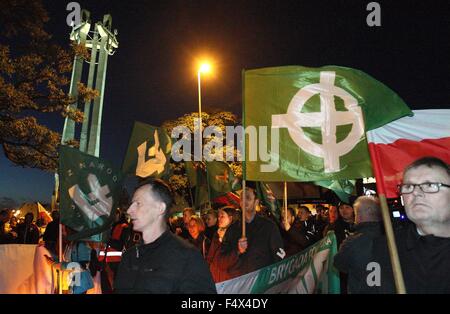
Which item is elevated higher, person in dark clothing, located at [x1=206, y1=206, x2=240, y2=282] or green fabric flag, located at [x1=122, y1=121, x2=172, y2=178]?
green fabric flag, located at [x1=122, y1=121, x2=172, y2=178]

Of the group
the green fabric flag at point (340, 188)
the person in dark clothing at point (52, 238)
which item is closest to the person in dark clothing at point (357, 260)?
the green fabric flag at point (340, 188)

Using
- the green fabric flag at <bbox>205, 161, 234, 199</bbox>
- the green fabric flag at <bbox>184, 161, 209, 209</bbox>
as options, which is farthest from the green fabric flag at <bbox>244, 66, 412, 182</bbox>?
the green fabric flag at <bbox>184, 161, 209, 209</bbox>

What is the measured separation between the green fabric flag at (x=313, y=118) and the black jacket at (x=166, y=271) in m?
1.81

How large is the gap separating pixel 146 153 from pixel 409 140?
4.98m

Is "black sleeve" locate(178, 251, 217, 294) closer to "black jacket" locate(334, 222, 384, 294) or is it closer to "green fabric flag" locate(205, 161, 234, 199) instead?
"black jacket" locate(334, 222, 384, 294)

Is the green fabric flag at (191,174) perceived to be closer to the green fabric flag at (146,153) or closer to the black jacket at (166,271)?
the green fabric flag at (146,153)

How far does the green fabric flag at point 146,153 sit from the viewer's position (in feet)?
25.9

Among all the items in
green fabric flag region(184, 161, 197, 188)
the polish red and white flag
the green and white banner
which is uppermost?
green fabric flag region(184, 161, 197, 188)

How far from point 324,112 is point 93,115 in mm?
50505

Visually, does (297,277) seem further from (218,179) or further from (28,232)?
(28,232)

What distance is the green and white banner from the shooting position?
16.1 feet

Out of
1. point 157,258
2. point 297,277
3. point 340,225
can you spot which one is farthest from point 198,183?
point 157,258

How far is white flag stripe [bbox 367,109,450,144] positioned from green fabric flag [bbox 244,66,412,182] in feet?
0.36
